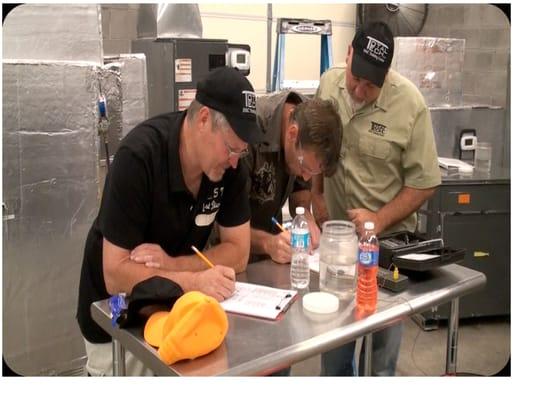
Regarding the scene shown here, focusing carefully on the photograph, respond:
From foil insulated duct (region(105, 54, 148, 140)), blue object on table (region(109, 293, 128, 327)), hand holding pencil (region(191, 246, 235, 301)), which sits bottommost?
blue object on table (region(109, 293, 128, 327))

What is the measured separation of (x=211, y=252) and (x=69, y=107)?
46.4 inches

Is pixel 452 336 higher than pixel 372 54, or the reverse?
pixel 372 54

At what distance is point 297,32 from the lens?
373cm

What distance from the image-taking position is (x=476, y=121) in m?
3.66

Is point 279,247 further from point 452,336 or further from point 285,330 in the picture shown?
point 452,336

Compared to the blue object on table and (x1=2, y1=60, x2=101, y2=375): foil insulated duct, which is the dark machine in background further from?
the blue object on table

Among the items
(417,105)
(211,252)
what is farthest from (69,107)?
(417,105)

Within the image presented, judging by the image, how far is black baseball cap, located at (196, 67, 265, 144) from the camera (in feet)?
4.82

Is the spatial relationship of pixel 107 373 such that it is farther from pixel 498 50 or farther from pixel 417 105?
pixel 498 50

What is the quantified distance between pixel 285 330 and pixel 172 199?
1.62ft

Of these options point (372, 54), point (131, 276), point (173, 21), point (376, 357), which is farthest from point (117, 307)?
point (173, 21)

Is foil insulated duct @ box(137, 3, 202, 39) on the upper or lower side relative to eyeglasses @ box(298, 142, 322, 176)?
upper

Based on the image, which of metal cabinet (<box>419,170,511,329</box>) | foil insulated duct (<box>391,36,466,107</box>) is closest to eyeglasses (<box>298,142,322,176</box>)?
metal cabinet (<box>419,170,511,329</box>)

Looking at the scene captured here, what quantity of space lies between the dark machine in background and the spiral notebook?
62.7 inches
